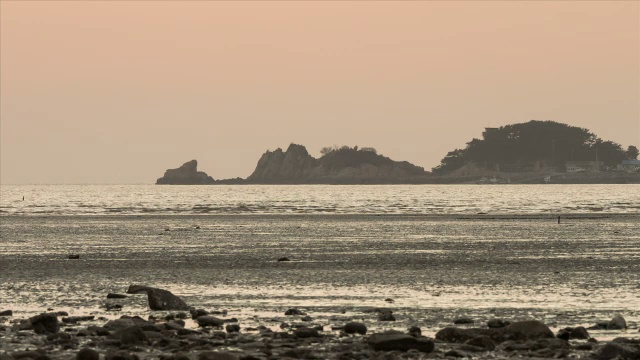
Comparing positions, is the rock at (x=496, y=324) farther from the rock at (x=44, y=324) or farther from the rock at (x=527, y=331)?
the rock at (x=44, y=324)

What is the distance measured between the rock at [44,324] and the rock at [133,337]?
186 cm

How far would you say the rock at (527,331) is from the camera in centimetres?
1966

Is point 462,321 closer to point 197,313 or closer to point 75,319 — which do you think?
point 197,313

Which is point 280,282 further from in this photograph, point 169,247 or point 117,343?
point 169,247

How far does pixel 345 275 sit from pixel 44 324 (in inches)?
604

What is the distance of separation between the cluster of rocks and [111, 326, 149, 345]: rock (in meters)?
0.02

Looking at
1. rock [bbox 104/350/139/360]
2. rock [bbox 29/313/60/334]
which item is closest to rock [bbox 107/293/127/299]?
rock [bbox 29/313/60/334]

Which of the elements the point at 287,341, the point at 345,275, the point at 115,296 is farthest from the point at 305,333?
the point at 345,275

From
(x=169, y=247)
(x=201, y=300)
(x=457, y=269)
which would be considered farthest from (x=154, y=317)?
(x=169, y=247)

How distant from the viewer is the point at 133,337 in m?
19.4

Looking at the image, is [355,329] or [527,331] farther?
[355,329]

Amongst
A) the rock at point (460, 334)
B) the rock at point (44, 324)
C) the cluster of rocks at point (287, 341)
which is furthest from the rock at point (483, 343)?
the rock at point (44, 324)

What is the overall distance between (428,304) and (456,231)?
42.7 meters

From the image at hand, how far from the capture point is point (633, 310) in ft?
80.6
